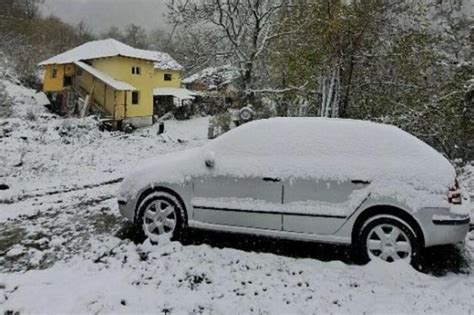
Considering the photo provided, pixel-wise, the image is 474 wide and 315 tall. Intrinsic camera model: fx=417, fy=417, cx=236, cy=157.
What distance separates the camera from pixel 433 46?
41.4ft

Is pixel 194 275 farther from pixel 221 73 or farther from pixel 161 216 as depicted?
pixel 221 73

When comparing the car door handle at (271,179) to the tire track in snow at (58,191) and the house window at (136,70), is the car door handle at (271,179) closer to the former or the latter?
the tire track in snow at (58,191)

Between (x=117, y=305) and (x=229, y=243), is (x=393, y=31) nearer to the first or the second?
(x=229, y=243)

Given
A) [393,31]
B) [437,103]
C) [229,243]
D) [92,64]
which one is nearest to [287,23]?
[393,31]

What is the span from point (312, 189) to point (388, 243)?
105 cm

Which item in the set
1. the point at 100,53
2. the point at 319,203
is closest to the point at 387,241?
the point at 319,203

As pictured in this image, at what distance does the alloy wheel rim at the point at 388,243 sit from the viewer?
4.72 meters

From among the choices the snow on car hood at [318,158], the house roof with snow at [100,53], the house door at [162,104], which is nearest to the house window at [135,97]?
the house roof with snow at [100,53]

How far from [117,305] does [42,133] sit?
16502 millimetres

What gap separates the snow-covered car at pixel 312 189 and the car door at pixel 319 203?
0.04ft

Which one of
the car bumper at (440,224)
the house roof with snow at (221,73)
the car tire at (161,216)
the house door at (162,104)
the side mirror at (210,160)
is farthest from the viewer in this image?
the house door at (162,104)

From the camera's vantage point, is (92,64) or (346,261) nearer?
(346,261)

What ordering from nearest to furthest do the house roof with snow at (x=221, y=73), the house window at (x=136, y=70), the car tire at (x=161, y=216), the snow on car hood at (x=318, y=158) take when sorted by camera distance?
the snow on car hood at (x=318, y=158)
the car tire at (x=161, y=216)
the house roof with snow at (x=221, y=73)
the house window at (x=136, y=70)

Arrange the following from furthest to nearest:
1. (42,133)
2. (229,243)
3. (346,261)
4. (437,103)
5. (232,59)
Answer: (232,59) → (42,133) → (437,103) → (229,243) → (346,261)
